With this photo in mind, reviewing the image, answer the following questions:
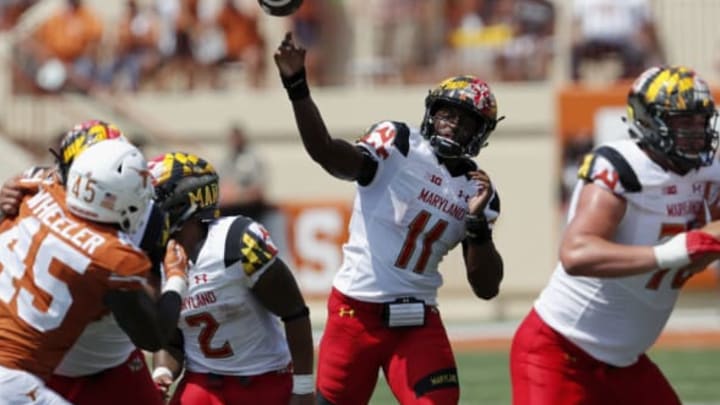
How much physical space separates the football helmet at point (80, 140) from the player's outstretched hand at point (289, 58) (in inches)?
26.7

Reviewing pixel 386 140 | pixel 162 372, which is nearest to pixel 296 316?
pixel 162 372

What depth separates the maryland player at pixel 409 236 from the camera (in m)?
6.78

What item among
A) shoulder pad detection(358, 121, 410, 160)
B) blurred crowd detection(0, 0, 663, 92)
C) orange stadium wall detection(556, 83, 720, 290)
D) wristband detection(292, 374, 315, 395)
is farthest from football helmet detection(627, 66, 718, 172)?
blurred crowd detection(0, 0, 663, 92)

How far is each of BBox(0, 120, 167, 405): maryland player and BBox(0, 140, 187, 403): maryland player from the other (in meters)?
0.34

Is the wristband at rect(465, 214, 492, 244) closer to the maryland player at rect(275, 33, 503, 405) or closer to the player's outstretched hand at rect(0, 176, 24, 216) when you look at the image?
the maryland player at rect(275, 33, 503, 405)

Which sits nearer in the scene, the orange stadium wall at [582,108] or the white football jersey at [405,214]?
the white football jersey at [405,214]

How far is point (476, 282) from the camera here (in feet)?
22.7

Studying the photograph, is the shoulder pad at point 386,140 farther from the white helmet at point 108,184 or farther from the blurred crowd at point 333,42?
the blurred crowd at point 333,42

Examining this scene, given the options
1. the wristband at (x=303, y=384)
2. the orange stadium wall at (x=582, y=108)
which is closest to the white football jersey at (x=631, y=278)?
the wristband at (x=303, y=384)

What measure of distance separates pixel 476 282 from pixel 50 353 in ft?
6.57

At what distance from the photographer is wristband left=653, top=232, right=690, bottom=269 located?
5680 millimetres

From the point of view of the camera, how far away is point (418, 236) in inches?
269

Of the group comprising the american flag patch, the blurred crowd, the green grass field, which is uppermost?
the american flag patch

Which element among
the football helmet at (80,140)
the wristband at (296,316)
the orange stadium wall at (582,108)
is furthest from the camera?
the orange stadium wall at (582,108)
